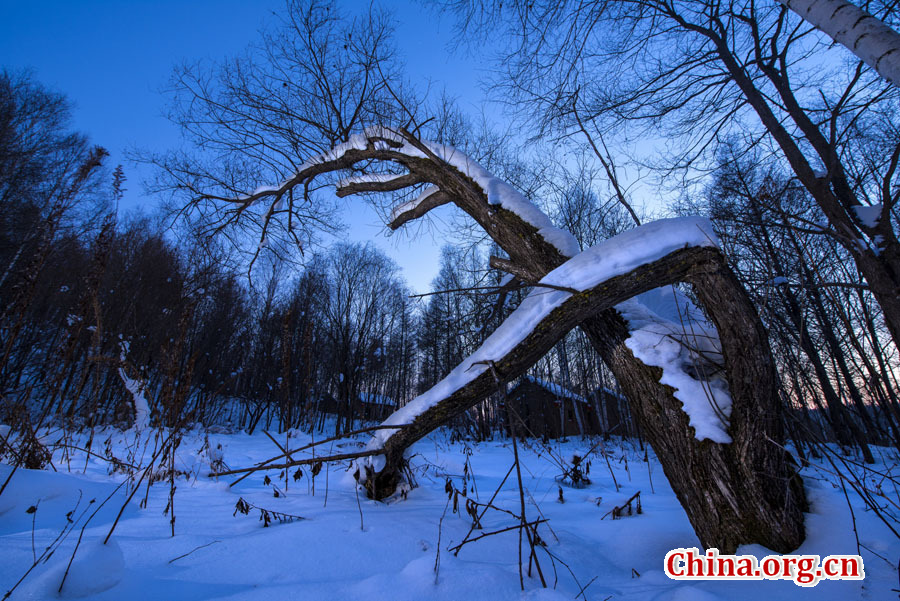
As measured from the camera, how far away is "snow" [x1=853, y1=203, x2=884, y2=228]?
12.9 ft

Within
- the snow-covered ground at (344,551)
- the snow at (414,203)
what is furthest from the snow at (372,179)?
the snow-covered ground at (344,551)

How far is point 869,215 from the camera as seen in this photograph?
3969 millimetres

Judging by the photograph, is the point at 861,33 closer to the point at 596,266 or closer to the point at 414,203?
the point at 596,266

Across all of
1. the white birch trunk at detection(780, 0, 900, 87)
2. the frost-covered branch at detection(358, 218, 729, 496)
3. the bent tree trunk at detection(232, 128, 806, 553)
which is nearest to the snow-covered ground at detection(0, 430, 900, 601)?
the bent tree trunk at detection(232, 128, 806, 553)

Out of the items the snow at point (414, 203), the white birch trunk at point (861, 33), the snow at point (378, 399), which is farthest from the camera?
the snow at point (378, 399)

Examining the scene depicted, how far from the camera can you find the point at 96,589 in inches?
39.2

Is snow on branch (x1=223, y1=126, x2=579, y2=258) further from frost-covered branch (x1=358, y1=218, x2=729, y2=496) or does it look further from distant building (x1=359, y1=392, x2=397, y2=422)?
distant building (x1=359, y1=392, x2=397, y2=422)

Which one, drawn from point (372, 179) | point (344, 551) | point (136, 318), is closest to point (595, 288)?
point (344, 551)

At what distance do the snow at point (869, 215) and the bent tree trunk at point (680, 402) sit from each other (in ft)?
13.2

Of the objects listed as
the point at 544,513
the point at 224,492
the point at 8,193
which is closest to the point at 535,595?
the point at 544,513

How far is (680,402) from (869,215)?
4.57 metres

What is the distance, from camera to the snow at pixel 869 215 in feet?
12.9

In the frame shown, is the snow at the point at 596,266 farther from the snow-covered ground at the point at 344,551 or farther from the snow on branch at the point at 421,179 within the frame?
the snow-covered ground at the point at 344,551

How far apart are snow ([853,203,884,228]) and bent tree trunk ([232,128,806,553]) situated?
403cm
